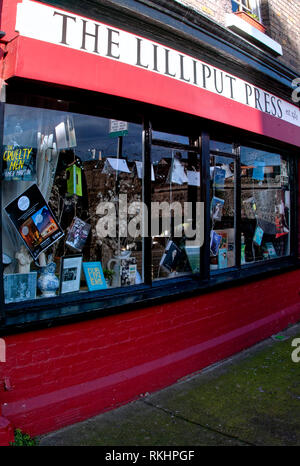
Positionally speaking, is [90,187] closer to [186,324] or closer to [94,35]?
[94,35]

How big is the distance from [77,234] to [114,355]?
1160 millimetres

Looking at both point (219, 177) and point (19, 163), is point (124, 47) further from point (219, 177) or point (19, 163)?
point (219, 177)

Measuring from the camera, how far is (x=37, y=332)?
3.23 m

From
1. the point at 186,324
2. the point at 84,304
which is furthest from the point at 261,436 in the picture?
the point at 84,304

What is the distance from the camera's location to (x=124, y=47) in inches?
147

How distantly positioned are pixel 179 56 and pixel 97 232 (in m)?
1.99

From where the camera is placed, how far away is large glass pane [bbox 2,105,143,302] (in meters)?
3.44

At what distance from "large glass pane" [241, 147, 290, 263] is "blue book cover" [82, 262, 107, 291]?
265 centimetres

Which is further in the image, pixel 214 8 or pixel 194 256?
pixel 214 8

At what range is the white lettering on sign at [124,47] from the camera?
3.12 metres
